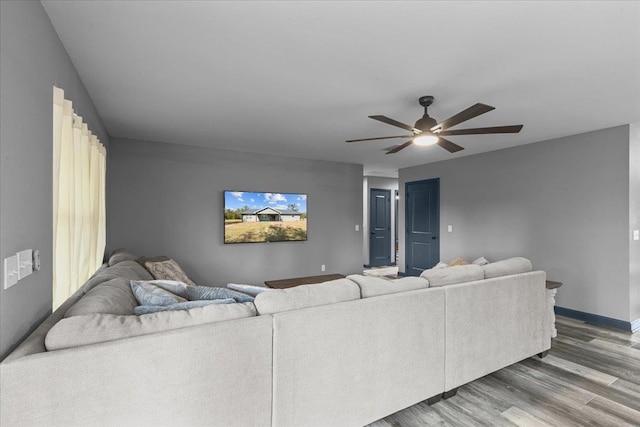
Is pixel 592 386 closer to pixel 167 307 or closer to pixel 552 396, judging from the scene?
pixel 552 396

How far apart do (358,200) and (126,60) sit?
478 centimetres

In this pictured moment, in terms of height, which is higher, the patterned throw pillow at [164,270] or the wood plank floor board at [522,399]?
the patterned throw pillow at [164,270]

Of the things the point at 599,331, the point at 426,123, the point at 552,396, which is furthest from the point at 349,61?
the point at 599,331

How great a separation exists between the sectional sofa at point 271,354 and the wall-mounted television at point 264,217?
8.35 ft

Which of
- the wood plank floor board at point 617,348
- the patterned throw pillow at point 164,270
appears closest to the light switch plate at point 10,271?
the patterned throw pillow at point 164,270

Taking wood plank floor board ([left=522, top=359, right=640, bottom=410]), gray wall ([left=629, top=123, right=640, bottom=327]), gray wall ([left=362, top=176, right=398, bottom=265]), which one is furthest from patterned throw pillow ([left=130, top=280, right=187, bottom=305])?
gray wall ([left=362, top=176, right=398, bottom=265])

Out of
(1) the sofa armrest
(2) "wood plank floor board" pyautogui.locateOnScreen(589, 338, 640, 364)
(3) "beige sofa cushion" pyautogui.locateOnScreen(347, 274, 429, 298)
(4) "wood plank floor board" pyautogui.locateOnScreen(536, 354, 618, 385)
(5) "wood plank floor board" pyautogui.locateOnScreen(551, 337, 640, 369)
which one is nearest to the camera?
(1) the sofa armrest

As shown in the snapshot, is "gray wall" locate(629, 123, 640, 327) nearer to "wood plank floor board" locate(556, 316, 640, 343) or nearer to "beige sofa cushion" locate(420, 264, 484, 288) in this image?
"wood plank floor board" locate(556, 316, 640, 343)

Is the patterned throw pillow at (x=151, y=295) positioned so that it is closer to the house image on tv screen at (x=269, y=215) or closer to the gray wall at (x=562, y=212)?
the house image on tv screen at (x=269, y=215)

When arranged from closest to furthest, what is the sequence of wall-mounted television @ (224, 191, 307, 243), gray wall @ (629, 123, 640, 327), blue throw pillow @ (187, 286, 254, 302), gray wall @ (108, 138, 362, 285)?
blue throw pillow @ (187, 286, 254, 302) → gray wall @ (629, 123, 640, 327) → gray wall @ (108, 138, 362, 285) → wall-mounted television @ (224, 191, 307, 243)

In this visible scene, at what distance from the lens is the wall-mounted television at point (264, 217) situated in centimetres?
509

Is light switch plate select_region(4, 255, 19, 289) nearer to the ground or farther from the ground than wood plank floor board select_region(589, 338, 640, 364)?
farther from the ground

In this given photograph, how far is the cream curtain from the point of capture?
1.79 metres

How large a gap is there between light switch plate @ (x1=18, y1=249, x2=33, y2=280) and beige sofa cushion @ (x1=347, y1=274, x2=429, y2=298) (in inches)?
65.0
